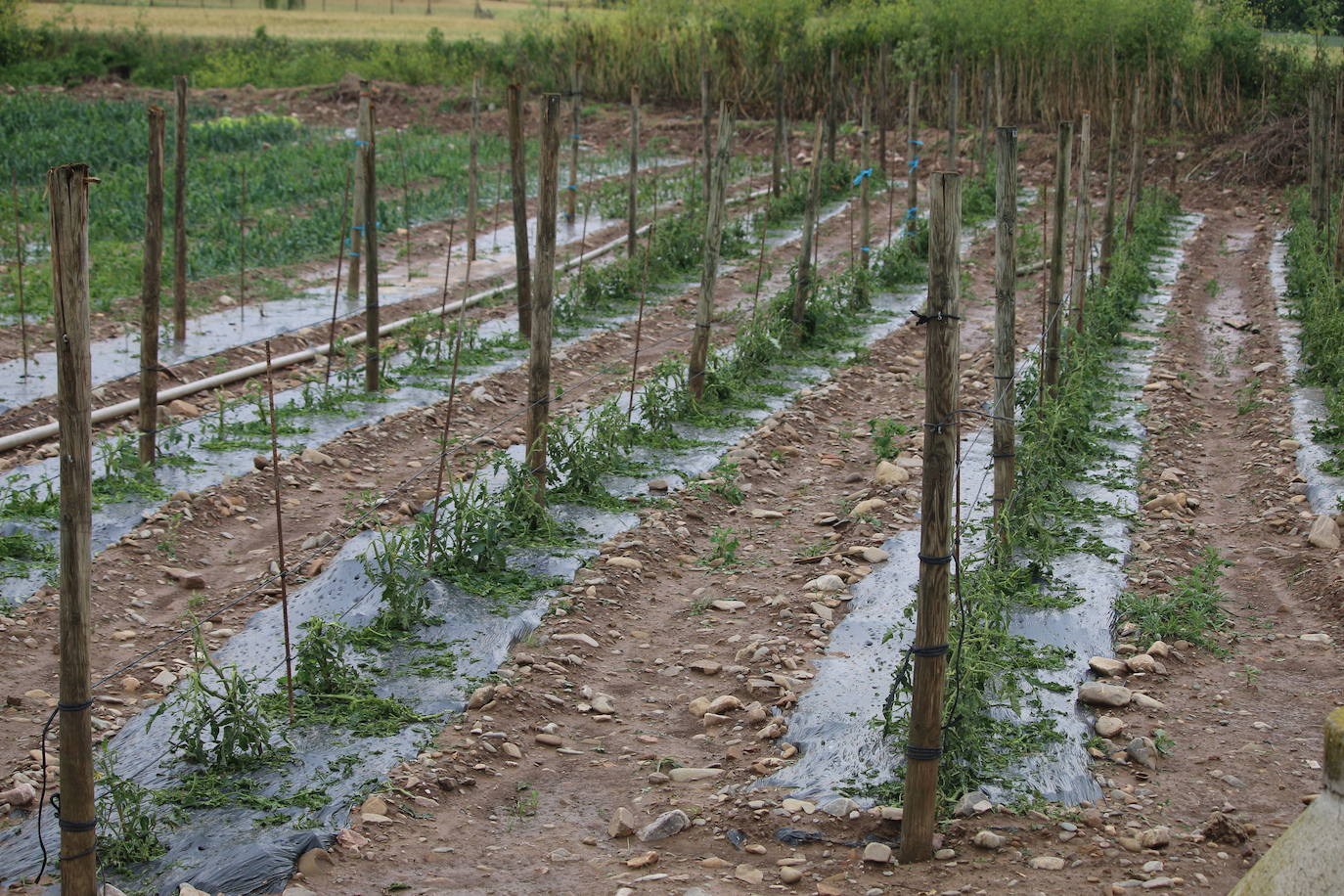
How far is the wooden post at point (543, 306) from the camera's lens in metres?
6.59

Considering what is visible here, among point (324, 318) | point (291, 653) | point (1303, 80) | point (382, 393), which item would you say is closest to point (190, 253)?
point (324, 318)

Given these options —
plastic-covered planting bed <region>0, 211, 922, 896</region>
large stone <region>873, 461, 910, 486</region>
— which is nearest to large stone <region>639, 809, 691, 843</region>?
plastic-covered planting bed <region>0, 211, 922, 896</region>

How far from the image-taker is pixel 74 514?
3.51m

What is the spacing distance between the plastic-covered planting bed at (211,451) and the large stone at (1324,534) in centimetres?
573

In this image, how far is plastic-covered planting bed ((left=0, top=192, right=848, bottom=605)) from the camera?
6539mm

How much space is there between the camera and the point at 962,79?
24781 mm

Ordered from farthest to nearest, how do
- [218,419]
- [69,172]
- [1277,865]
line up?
[218,419]
[69,172]
[1277,865]

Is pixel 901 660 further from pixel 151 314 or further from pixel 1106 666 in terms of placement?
pixel 151 314

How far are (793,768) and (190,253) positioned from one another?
396 inches

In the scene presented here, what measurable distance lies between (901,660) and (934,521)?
5.35ft

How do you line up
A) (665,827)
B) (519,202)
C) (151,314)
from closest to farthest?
(665,827) < (151,314) < (519,202)

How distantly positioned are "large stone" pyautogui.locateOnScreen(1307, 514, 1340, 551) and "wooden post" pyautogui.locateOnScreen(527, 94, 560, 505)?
13.4 ft

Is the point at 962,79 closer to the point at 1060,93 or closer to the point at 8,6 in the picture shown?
the point at 1060,93

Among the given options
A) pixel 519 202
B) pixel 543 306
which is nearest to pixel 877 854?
pixel 543 306
